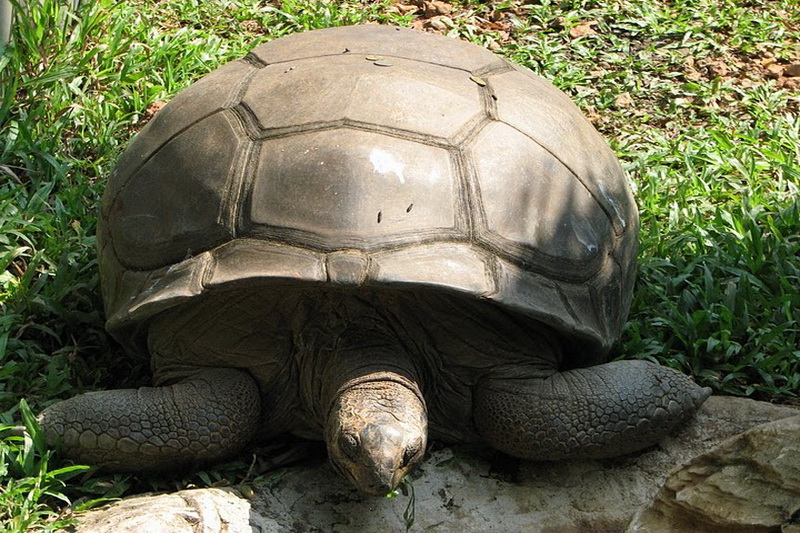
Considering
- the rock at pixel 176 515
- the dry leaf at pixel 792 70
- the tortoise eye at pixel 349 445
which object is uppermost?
the dry leaf at pixel 792 70

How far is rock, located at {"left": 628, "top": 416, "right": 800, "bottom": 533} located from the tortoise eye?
86 centimetres

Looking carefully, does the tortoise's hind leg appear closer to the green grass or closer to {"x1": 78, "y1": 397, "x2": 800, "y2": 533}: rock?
{"x1": 78, "y1": 397, "x2": 800, "y2": 533}: rock

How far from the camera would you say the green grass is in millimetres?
4293

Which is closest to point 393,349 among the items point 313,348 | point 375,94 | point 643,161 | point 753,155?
point 313,348

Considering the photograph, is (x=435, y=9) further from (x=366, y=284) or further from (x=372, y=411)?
(x=372, y=411)

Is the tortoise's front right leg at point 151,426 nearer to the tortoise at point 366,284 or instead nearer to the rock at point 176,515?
the tortoise at point 366,284

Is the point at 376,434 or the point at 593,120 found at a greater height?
the point at 376,434

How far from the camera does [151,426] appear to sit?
3680mm

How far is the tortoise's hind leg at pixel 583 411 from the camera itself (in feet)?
12.2

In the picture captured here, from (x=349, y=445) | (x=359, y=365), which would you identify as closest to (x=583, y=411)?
(x=359, y=365)

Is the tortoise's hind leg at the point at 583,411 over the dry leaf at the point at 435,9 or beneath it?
beneath

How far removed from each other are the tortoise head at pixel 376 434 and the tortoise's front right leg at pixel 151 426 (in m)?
0.42

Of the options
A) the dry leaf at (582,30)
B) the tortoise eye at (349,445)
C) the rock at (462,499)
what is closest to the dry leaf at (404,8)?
the dry leaf at (582,30)

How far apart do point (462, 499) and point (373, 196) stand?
109 cm
